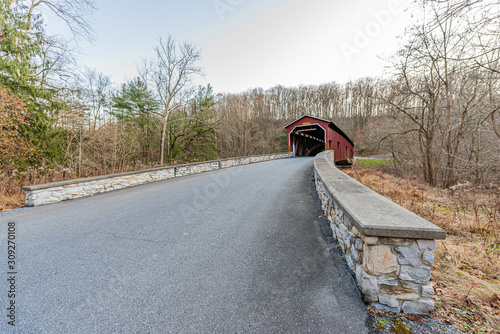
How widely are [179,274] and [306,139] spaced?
27.8 meters

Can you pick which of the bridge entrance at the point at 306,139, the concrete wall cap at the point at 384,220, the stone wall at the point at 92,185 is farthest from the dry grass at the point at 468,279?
the bridge entrance at the point at 306,139

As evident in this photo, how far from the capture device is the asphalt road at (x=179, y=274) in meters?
1.65

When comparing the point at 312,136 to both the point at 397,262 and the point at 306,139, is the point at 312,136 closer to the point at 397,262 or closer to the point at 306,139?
the point at 306,139

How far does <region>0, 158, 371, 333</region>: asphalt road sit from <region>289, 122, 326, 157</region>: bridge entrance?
62.1ft

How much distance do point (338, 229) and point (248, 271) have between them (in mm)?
1478

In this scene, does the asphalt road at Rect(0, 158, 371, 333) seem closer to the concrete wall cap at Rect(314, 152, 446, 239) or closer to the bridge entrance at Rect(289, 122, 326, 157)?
the concrete wall cap at Rect(314, 152, 446, 239)

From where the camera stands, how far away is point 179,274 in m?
2.27

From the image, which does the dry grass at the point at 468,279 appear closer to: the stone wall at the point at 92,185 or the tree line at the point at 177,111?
the tree line at the point at 177,111

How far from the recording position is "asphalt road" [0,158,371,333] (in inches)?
64.9

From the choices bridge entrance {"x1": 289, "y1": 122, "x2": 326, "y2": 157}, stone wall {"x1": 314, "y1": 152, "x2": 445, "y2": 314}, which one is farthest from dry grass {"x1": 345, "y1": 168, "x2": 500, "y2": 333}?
bridge entrance {"x1": 289, "y1": 122, "x2": 326, "y2": 157}

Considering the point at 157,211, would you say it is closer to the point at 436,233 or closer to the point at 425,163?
the point at 436,233

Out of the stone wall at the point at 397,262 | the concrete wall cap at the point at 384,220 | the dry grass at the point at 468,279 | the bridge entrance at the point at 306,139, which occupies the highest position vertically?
the bridge entrance at the point at 306,139

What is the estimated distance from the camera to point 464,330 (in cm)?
149

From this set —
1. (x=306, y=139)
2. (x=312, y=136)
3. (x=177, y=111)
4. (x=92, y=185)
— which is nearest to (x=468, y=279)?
(x=92, y=185)
